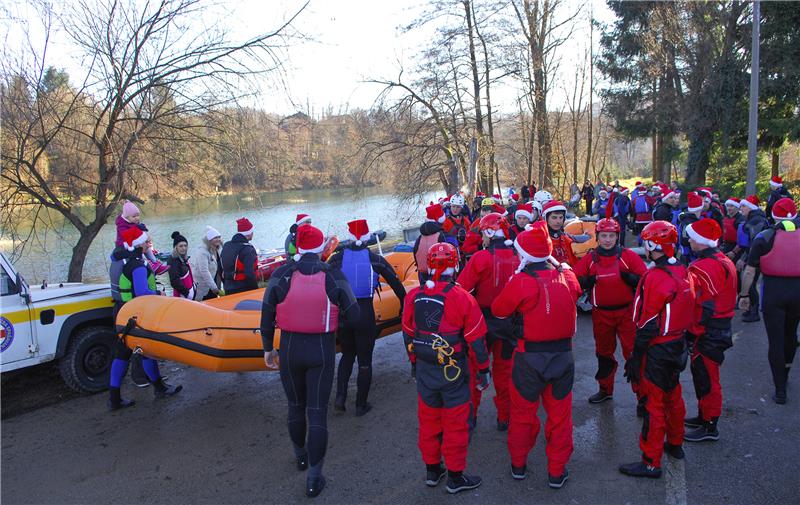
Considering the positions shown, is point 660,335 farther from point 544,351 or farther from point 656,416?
point 544,351

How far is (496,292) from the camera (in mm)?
4707

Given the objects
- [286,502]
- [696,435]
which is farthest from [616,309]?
[286,502]

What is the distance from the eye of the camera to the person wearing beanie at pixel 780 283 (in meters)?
4.66

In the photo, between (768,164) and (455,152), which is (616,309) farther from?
(768,164)

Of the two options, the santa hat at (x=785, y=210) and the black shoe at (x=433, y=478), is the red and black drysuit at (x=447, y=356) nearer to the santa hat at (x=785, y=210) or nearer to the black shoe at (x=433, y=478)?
the black shoe at (x=433, y=478)

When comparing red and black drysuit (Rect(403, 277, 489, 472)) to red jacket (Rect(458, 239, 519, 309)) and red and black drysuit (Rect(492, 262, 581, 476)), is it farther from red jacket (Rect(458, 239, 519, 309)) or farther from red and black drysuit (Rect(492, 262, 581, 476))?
red jacket (Rect(458, 239, 519, 309))

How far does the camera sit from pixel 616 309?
459cm

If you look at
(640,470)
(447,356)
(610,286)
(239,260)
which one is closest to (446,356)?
(447,356)

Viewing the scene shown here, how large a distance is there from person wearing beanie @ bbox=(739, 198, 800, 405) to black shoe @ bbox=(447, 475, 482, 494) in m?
3.01

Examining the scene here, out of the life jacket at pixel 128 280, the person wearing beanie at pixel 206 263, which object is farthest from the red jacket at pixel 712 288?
the person wearing beanie at pixel 206 263

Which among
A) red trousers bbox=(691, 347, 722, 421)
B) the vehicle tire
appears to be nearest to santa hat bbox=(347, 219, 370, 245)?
red trousers bbox=(691, 347, 722, 421)

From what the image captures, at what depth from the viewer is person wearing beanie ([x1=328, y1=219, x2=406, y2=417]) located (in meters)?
5.04

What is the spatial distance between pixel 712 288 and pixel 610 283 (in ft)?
2.47

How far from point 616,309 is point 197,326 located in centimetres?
383
